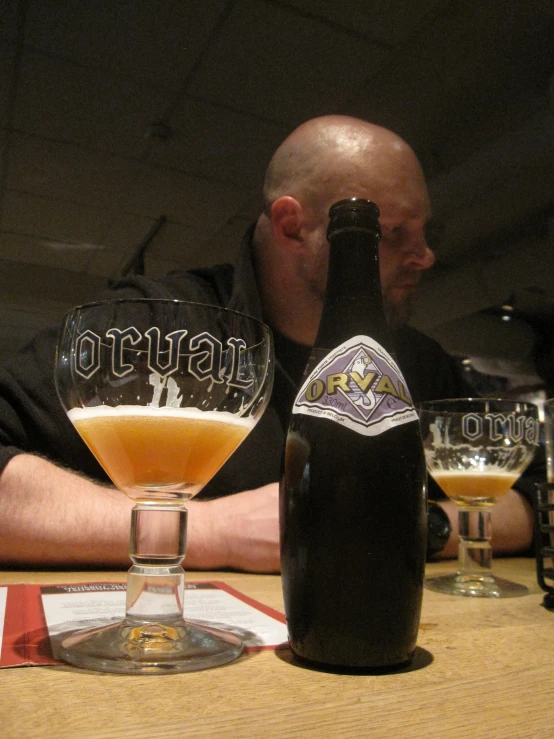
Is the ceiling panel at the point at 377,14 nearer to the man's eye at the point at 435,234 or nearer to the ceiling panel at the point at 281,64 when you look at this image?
the ceiling panel at the point at 281,64

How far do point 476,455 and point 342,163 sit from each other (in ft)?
2.91

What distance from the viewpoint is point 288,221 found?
1.50m

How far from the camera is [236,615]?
0.53 meters

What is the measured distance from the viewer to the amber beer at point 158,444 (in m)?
0.40

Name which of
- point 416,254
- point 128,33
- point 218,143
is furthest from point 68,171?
point 416,254

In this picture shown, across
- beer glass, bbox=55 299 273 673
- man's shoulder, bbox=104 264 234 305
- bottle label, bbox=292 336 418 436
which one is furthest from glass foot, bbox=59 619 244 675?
man's shoulder, bbox=104 264 234 305

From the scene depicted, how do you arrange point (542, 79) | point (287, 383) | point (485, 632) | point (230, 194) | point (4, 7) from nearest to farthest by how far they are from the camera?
point (485, 632) < point (287, 383) < point (4, 7) < point (542, 79) < point (230, 194)

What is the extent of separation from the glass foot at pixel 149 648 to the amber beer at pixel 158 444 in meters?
0.09

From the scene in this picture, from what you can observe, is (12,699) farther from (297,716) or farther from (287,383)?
(287,383)

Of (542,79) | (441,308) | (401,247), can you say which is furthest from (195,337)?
(441,308)

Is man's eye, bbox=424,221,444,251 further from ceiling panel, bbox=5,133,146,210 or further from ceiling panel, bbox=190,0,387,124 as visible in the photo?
ceiling panel, bbox=5,133,146,210

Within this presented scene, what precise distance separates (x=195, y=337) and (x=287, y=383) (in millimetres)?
947

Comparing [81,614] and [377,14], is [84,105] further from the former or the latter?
[81,614]

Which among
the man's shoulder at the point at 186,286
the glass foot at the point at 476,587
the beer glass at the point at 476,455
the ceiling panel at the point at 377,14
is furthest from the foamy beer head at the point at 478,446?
the ceiling panel at the point at 377,14
